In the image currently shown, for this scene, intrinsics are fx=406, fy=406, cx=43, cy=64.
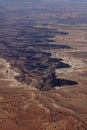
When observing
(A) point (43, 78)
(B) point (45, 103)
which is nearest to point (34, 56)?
(A) point (43, 78)

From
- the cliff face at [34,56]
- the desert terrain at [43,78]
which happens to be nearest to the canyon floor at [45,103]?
the desert terrain at [43,78]

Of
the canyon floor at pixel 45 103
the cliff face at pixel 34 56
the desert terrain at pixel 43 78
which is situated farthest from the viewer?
the cliff face at pixel 34 56

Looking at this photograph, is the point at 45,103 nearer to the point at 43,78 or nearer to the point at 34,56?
the point at 43,78

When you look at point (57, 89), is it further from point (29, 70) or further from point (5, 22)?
point (5, 22)

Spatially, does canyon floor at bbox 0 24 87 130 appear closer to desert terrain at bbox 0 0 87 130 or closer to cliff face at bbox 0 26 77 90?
desert terrain at bbox 0 0 87 130

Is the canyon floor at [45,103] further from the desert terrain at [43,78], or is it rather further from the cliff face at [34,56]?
the cliff face at [34,56]

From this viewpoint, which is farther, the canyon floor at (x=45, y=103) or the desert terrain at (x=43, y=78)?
the desert terrain at (x=43, y=78)

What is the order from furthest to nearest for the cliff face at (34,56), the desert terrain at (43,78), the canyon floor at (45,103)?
the cliff face at (34,56), the desert terrain at (43,78), the canyon floor at (45,103)

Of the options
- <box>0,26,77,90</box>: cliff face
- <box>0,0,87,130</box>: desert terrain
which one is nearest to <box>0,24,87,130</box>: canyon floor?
A: <box>0,0,87,130</box>: desert terrain
